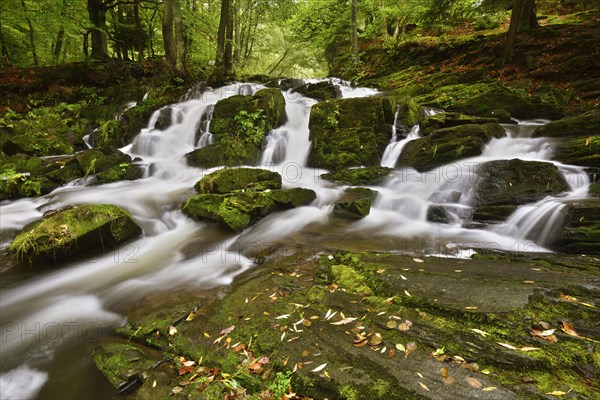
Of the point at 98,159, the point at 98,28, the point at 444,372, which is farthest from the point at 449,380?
the point at 98,28

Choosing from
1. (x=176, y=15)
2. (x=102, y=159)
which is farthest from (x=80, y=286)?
(x=176, y=15)

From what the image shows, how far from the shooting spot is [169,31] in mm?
13812

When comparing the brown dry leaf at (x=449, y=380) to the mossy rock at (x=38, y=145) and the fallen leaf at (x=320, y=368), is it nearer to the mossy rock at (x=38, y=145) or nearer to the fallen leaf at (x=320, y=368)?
the fallen leaf at (x=320, y=368)

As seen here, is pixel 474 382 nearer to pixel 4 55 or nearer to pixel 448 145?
pixel 448 145

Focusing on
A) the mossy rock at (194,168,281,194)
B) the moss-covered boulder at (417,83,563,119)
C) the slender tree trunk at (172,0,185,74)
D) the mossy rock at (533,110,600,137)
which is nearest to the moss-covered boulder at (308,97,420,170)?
the moss-covered boulder at (417,83,563,119)

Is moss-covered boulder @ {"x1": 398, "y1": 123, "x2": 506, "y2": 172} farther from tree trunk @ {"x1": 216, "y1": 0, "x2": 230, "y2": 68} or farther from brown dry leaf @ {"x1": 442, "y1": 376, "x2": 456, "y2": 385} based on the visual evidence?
tree trunk @ {"x1": 216, "y1": 0, "x2": 230, "y2": 68}

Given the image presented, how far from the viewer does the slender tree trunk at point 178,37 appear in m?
13.4

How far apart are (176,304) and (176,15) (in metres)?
13.4

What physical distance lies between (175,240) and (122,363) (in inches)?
146

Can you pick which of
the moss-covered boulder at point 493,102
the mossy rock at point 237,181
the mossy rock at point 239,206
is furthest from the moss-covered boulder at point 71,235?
the moss-covered boulder at point 493,102

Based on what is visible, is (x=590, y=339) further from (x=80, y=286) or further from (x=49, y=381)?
(x=80, y=286)

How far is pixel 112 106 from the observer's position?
548 inches

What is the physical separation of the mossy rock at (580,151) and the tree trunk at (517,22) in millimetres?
6562

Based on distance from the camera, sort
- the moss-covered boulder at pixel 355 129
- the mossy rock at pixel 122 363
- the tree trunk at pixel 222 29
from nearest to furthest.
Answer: the mossy rock at pixel 122 363
the moss-covered boulder at pixel 355 129
the tree trunk at pixel 222 29
